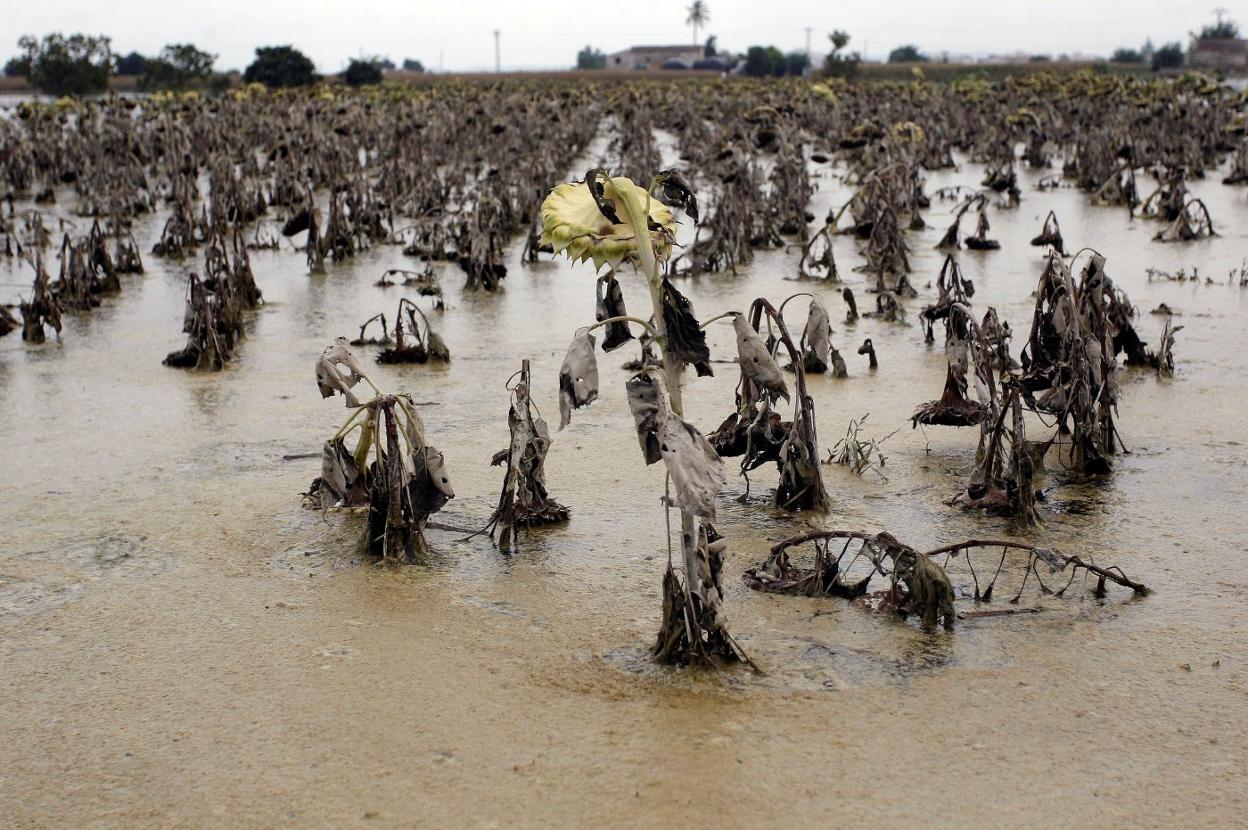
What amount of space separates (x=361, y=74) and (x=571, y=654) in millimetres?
39283

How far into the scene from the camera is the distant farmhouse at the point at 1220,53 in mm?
54781

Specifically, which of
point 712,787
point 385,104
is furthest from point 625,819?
point 385,104

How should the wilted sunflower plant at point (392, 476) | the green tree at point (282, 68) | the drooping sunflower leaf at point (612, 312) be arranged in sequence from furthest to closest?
the green tree at point (282, 68), the wilted sunflower plant at point (392, 476), the drooping sunflower leaf at point (612, 312)

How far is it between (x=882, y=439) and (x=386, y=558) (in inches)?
74.8

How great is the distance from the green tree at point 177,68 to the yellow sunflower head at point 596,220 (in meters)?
37.5

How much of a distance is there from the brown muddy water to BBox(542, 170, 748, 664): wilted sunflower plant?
0.21 meters

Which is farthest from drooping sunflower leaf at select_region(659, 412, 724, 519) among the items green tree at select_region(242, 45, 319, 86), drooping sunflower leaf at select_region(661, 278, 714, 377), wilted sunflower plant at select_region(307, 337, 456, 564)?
green tree at select_region(242, 45, 319, 86)

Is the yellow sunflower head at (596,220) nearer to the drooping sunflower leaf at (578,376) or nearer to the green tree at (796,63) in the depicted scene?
the drooping sunflower leaf at (578,376)

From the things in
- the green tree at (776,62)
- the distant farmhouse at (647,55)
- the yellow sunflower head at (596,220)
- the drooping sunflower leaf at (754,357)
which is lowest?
the drooping sunflower leaf at (754,357)

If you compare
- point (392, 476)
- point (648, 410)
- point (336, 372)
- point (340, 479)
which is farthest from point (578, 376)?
point (340, 479)

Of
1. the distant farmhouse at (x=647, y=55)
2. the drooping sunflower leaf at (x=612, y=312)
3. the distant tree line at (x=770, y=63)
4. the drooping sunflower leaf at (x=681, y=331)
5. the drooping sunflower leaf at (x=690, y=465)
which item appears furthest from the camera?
the distant farmhouse at (x=647, y=55)

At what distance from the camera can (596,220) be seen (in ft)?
8.56

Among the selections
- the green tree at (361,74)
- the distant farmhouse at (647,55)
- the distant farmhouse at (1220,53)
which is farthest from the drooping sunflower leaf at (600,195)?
the distant farmhouse at (647,55)

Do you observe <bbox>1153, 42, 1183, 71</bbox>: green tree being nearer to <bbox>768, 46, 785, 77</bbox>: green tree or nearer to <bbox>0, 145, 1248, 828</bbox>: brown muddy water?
<bbox>768, 46, 785, 77</bbox>: green tree
